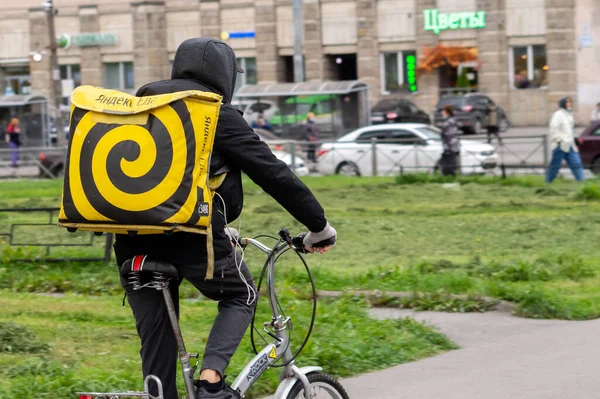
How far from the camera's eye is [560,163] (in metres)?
22.3

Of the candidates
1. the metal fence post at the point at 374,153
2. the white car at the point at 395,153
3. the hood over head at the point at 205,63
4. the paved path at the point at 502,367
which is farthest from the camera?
the metal fence post at the point at 374,153

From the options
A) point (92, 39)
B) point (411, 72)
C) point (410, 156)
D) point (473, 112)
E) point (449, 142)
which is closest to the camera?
point (449, 142)

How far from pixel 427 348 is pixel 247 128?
12.5 ft

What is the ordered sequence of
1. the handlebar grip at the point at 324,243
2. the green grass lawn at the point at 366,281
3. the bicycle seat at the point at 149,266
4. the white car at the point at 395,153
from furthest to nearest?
1. the white car at the point at 395,153
2. the green grass lawn at the point at 366,281
3. the handlebar grip at the point at 324,243
4. the bicycle seat at the point at 149,266

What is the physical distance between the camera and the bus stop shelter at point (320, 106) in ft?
129

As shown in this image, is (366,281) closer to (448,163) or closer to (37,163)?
(448,163)

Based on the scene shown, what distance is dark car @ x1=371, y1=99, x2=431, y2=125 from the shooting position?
148 ft

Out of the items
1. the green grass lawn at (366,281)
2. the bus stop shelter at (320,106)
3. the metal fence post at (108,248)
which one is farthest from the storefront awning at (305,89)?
the metal fence post at (108,248)

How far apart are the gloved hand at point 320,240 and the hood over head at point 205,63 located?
2.09 ft

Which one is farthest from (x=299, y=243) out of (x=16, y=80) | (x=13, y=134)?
(x=16, y=80)

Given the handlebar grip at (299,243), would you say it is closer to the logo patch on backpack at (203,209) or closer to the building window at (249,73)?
the logo patch on backpack at (203,209)

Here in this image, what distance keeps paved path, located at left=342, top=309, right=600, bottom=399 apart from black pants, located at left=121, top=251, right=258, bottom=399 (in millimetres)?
2159

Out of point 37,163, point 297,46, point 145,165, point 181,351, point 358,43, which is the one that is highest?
point 358,43

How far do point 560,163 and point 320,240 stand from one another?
60.2ft
